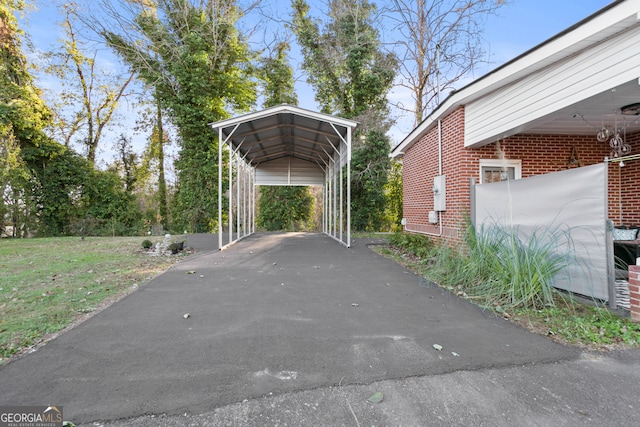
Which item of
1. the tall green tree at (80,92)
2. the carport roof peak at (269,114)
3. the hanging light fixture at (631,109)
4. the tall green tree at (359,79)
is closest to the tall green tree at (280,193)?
the tall green tree at (359,79)

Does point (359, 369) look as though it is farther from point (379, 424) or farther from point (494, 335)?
point (494, 335)

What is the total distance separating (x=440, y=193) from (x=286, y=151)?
28.3 feet

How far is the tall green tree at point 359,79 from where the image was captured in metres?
14.6

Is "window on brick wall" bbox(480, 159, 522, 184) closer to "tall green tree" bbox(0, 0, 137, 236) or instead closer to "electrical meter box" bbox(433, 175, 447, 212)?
"electrical meter box" bbox(433, 175, 447, 212)

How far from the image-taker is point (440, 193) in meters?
6.48

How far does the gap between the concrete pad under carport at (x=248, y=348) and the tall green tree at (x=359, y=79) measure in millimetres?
11172

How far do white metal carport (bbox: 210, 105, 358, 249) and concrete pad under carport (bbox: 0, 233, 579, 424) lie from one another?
4.81 m

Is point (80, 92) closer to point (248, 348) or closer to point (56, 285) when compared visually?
point (56, 285)

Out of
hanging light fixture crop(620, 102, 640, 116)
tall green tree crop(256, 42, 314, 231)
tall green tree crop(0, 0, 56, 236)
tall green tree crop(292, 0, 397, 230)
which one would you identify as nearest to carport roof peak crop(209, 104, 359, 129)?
hanging light fixture crop(620, 102, 640, 116)

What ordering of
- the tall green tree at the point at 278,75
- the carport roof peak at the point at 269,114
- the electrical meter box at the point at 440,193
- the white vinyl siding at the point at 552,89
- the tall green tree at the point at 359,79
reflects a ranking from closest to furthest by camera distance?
the white vinyl siding at the point at 552,89, the electrical meter box at the point at 440,193, the carport roof peak at the point at 269,114, the tall green tree at the point at 359,79, the tall green tree at the point at 278,75

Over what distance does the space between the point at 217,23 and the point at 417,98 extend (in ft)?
35.9

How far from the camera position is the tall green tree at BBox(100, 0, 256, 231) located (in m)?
14.7

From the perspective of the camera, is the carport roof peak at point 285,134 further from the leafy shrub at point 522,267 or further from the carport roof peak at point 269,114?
the leafy shrub at point 522,267

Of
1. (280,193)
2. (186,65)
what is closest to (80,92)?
(186,65)
